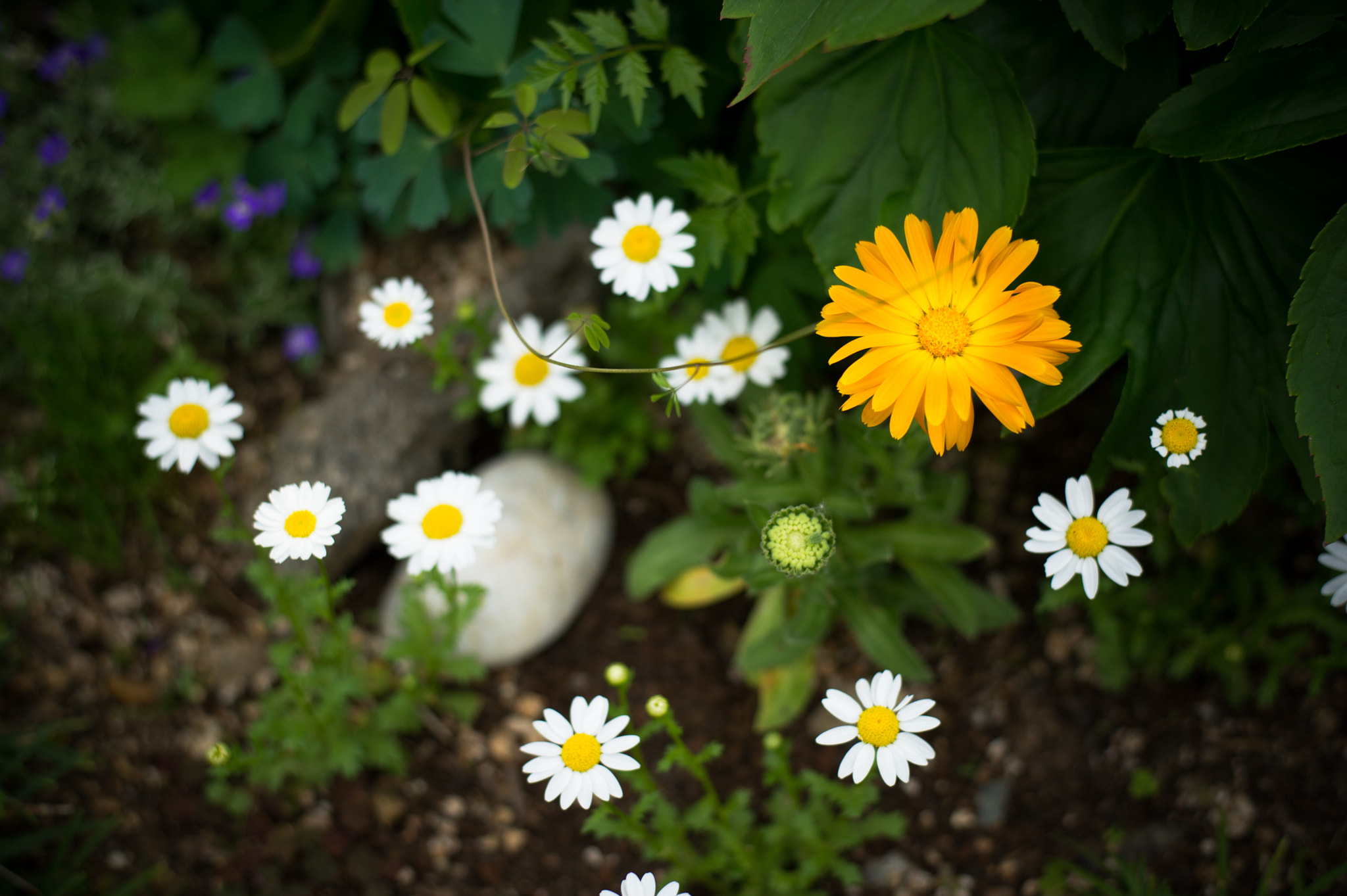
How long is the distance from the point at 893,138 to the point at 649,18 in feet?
1.56

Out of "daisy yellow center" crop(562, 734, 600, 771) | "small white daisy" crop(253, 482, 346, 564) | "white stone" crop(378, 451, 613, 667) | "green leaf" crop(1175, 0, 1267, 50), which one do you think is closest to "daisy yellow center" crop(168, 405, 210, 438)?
"small white daisy" crop(253, 482, 346, 564)

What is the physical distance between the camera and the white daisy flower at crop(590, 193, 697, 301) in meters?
1.65

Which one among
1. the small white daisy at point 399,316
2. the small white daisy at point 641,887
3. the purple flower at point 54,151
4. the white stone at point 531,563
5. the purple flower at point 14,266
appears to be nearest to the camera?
the small white daisy at point 641,887

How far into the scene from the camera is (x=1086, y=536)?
4.61ft

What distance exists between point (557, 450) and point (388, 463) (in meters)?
0.45

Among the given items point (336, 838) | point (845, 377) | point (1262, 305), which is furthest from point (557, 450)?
point (1262, 305)

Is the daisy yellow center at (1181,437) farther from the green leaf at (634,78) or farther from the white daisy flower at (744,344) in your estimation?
the green leaf at (634,78)

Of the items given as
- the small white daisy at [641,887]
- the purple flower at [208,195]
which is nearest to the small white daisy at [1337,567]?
the small white daisy at [641,887]

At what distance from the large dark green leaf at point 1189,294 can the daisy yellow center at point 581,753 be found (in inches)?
34.6

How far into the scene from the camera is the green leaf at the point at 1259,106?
4.38 ft

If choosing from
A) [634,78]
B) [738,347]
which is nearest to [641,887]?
[738,347]

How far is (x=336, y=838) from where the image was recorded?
2.04 m

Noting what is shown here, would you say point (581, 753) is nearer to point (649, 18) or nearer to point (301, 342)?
point (649, 18)

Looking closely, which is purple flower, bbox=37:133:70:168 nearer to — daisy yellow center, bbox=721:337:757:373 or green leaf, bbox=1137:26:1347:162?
daisy yellow center, bbox=721:337:757:373
